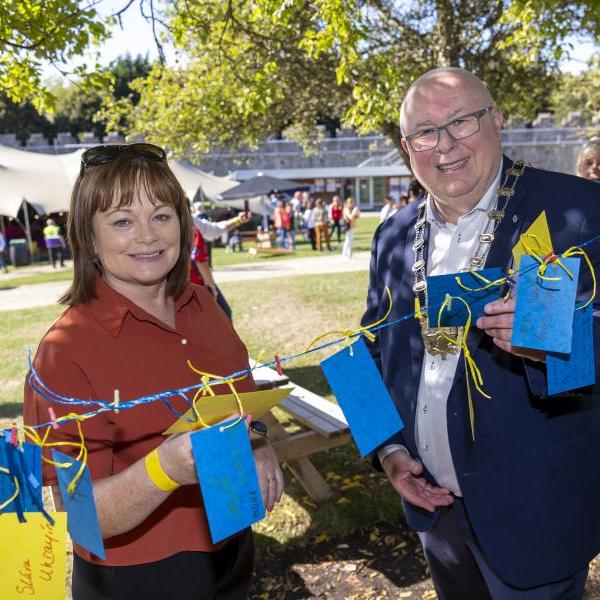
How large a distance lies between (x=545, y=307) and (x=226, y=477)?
Answer: 0.82 metres

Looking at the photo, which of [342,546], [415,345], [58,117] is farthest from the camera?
[58,117]

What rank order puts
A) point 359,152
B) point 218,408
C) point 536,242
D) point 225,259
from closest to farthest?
point 218,408, point 536,242, point 225,259, point 359,152

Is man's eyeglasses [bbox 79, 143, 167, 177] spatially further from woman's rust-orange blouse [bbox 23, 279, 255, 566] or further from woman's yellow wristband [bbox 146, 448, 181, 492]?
woman's yellow wristband [bbox 146, 448, 181, 492]

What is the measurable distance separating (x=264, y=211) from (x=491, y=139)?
25.1m

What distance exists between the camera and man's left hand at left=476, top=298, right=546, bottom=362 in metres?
1.54

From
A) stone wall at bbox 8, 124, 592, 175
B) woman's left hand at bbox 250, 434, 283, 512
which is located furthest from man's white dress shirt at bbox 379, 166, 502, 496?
stone wall at bbox 8, 124, 592, 175

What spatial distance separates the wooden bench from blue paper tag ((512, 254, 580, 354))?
266 cm

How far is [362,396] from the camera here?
1.65 metres

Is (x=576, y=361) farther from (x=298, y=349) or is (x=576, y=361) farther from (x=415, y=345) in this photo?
(x=298, y=349)

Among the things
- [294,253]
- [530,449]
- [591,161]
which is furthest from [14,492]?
[294,253]

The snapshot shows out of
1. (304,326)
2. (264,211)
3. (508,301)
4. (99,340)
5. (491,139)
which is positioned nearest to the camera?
(508,301)

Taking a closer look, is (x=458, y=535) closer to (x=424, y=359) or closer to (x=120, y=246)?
(x=424, y=359)

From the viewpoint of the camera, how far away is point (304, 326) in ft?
31.0

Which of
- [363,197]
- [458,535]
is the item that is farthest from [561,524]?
[363,197]
